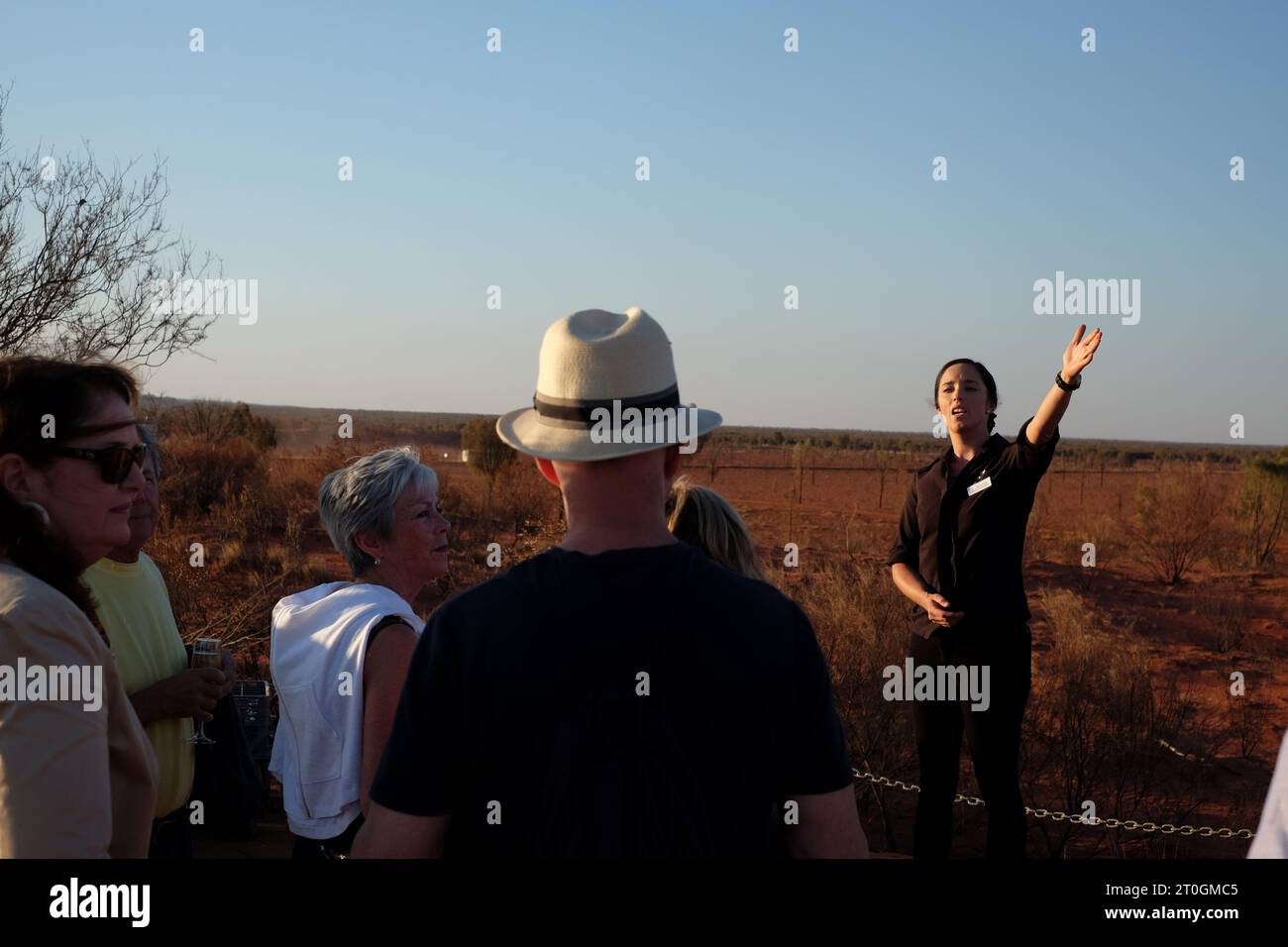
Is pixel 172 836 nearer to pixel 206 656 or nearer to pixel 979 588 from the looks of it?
pixel 206 656

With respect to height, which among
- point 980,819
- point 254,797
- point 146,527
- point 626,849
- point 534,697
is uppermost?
point 146,527

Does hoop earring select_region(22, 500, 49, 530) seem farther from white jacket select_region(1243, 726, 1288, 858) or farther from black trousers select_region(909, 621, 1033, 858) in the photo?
black trousers select_region(909, 621, 1033, 858)

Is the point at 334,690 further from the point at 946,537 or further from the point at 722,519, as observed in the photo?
the point at 946,537

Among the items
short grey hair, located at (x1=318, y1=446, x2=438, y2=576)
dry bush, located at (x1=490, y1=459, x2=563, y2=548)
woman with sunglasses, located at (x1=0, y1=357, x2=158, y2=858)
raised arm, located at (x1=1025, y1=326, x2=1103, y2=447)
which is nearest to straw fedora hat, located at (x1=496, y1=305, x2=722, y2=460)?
woman with sunglasses, located at (x1=0, y1=357, x2=158, y2=858)

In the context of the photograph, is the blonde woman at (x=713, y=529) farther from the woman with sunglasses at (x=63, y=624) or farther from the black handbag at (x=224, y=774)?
the woman with sunglasses at (x=63, y=624)

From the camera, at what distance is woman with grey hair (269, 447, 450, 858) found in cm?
264

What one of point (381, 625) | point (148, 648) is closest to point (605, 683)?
point (381, 625)

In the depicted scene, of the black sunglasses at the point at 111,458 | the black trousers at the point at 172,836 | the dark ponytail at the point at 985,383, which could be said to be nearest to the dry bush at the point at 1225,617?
the dark ponytail at the point at 985,383

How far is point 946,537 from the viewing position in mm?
4578

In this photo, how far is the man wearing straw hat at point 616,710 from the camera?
156 centimetres

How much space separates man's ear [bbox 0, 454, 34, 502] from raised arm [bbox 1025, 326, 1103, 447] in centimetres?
346

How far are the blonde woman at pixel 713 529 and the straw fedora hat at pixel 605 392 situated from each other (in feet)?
3.80

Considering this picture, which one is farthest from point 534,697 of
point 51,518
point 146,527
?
point 146,527
